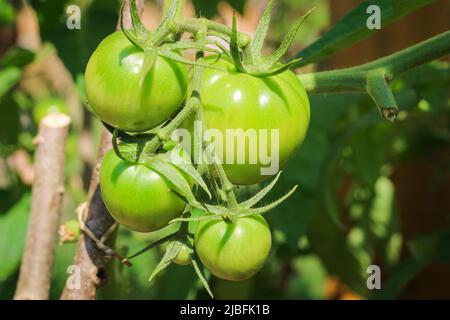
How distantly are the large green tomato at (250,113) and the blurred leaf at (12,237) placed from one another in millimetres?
607

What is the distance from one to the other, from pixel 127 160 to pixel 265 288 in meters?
0.74

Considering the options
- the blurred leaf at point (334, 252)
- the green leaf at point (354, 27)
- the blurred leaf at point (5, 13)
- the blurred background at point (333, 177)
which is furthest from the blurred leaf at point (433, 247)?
the blurred leaf at point (5, 13)

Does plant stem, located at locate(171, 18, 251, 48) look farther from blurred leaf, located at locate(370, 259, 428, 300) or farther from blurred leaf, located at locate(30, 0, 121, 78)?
blurred leaf, located at locate(370, 259, 428, 300)

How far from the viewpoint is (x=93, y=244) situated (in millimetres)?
754

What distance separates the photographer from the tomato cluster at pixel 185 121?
57cm

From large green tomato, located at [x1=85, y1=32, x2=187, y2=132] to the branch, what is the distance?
0.22 metres

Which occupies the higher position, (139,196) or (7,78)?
(7,78)

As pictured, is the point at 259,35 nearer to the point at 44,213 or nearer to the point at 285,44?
the point at 285,44

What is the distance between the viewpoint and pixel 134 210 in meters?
0.59

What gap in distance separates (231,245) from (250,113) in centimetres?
12

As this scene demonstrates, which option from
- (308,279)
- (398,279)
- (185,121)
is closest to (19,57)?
(185,121)

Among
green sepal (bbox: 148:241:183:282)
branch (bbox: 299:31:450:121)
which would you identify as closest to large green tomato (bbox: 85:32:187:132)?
green sepal (bbox: 148:241:183:282)

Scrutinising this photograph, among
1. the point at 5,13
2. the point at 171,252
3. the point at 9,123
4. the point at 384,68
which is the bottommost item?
the point at 171,252

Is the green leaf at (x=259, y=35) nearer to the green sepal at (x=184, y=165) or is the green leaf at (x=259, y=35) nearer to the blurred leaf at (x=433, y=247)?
the green sepal at (x=184, y=165)
